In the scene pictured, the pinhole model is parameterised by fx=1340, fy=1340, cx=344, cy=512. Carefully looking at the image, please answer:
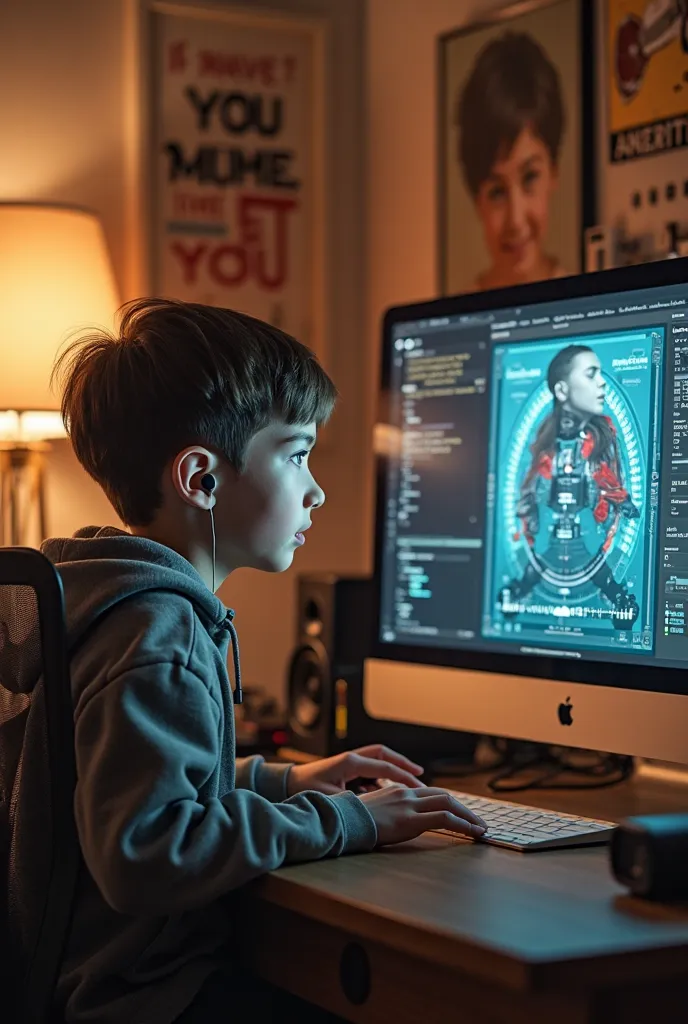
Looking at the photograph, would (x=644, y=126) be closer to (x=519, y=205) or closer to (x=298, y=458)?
(x=519, y=205)

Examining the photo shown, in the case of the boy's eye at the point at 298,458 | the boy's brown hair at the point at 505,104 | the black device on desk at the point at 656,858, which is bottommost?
the black device on desk at the point at 656,858

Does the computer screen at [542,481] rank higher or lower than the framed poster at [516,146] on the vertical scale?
lower

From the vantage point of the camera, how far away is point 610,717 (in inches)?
56.3

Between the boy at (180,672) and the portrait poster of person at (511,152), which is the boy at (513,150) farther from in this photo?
the boy at (180,672)

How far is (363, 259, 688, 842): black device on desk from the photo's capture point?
1396 mm

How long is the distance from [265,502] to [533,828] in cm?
43

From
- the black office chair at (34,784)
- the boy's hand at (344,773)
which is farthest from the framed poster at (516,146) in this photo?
the black office chair at (34,784)

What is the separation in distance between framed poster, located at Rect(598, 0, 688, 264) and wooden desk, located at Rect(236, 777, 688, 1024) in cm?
101

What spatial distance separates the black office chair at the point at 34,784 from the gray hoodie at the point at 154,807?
25mm

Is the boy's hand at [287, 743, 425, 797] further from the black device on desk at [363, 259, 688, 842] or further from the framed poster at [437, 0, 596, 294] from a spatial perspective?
the framed poster at [437, 0, 596, 294]

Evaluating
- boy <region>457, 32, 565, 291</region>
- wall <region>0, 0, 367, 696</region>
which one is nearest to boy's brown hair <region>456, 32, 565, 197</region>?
boy <region>457, 32, 565, 291</region>

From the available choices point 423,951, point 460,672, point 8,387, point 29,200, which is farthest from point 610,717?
point 29,200

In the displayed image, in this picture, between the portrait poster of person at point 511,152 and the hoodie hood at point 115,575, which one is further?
the portrait poster of person at point 511,152

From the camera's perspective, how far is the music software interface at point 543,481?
1.40m
